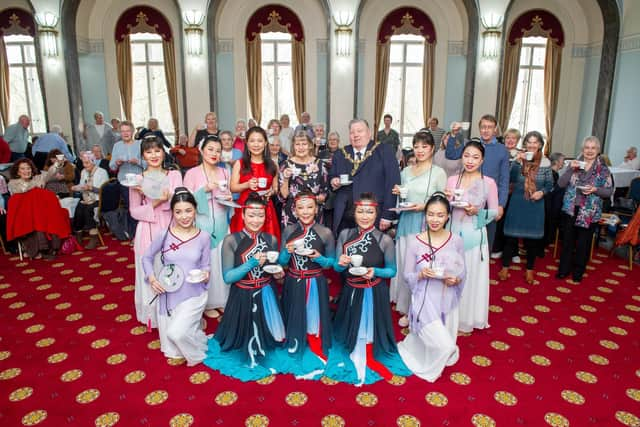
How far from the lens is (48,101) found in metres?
9.55

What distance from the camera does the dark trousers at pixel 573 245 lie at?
14.6 feet

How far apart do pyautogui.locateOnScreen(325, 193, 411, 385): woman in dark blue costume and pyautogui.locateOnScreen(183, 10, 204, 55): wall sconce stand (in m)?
7.82

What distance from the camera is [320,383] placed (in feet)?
9.29

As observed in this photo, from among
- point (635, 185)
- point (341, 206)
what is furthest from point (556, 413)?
point (635, 185)

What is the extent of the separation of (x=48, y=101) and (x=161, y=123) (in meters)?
2.29

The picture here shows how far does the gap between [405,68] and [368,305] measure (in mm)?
8694

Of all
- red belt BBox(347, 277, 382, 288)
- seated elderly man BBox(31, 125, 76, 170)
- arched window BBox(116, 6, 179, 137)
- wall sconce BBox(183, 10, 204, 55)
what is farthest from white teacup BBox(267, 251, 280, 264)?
arched window BBox(116, 6, 179, 137)

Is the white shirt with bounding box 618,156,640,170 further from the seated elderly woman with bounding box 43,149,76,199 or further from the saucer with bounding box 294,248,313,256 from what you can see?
the seated elderly woman with bounding box 43,149,76,199

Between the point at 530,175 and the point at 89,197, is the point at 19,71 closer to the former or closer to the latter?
the point at 89,197

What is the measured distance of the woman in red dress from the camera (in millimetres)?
3578

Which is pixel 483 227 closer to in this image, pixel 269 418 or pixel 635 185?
pixel 269 418

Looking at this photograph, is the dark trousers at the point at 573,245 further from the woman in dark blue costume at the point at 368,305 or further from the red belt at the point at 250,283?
the red belt at the point at 250,283

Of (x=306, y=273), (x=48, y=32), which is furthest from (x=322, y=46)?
(x=306, y=273)

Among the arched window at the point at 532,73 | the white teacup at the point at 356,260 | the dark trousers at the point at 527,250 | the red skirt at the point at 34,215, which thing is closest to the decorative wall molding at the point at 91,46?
the red skirt at the point at 34,215
